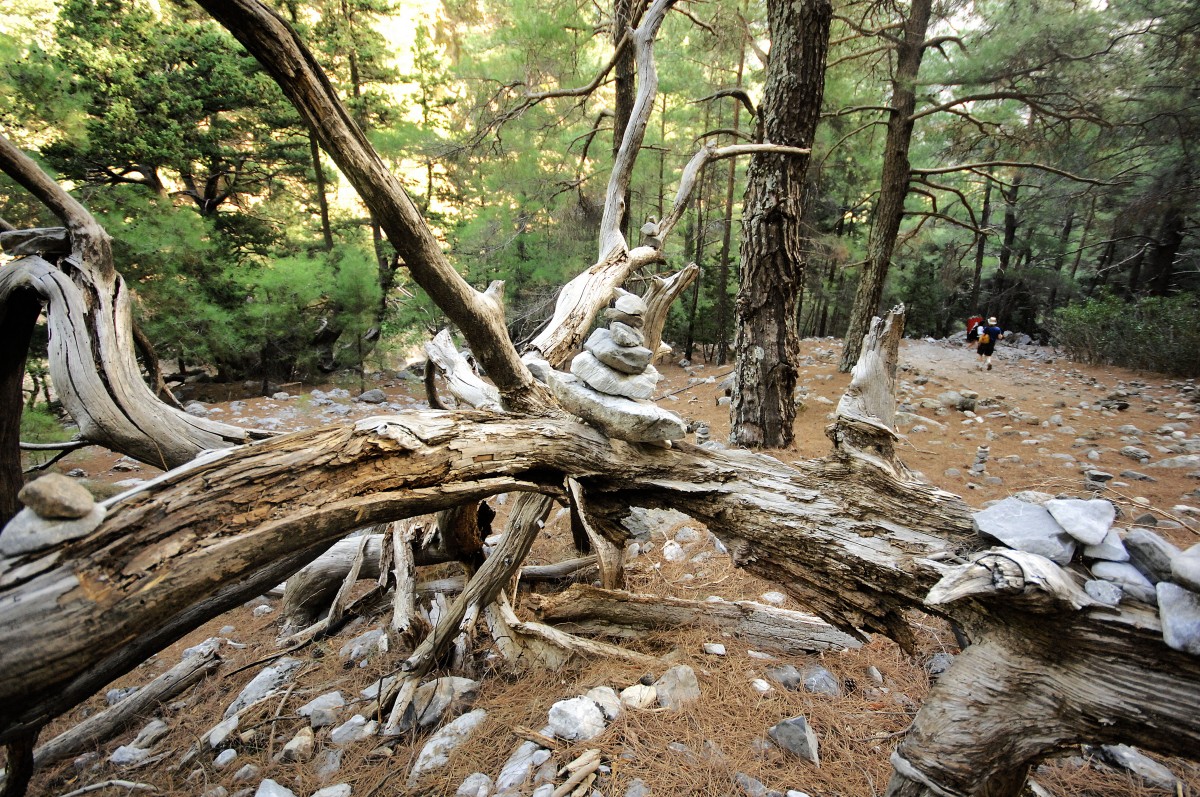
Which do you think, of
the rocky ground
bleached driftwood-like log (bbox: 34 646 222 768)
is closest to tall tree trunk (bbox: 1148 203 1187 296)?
the rocky ground

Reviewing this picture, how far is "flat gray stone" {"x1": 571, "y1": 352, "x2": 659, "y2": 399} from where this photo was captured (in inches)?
77.9

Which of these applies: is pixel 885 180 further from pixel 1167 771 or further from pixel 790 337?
pixel 1167 771

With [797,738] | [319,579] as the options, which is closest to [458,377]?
[319,579]

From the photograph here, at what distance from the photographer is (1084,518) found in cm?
130

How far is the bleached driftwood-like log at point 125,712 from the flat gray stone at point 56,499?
197 cm

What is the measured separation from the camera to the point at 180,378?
348 inches

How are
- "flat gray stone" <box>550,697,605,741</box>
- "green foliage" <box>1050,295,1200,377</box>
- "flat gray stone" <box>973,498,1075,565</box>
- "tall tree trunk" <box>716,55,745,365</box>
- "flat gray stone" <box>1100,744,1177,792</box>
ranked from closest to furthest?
"flat gray stone" <box>973,498,1075,565</box>
"flat gray stone" <box>1100,744,1177,792</box>
"flat gray stone" <box>550,697,605,741</box>
"green foliage" <box>1050,295,1200,377</box>
"tall tree trunk" <box>716,55,745,365</box>

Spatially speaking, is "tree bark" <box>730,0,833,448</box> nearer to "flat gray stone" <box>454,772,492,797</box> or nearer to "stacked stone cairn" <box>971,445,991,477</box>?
"stacked stone cairn" <box>971,445,991,477</box>

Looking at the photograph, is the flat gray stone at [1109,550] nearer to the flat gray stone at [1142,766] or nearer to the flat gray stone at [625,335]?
the flat gray stone at [1142,766]

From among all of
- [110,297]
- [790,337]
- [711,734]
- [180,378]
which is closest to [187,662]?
[110,297]

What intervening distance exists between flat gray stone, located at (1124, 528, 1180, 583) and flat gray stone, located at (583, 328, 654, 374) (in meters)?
1.49

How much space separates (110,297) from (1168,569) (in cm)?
386

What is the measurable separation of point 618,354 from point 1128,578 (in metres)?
1.60

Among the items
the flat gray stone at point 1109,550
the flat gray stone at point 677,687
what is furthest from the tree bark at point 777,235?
the flat gray stone at point 1109,550
